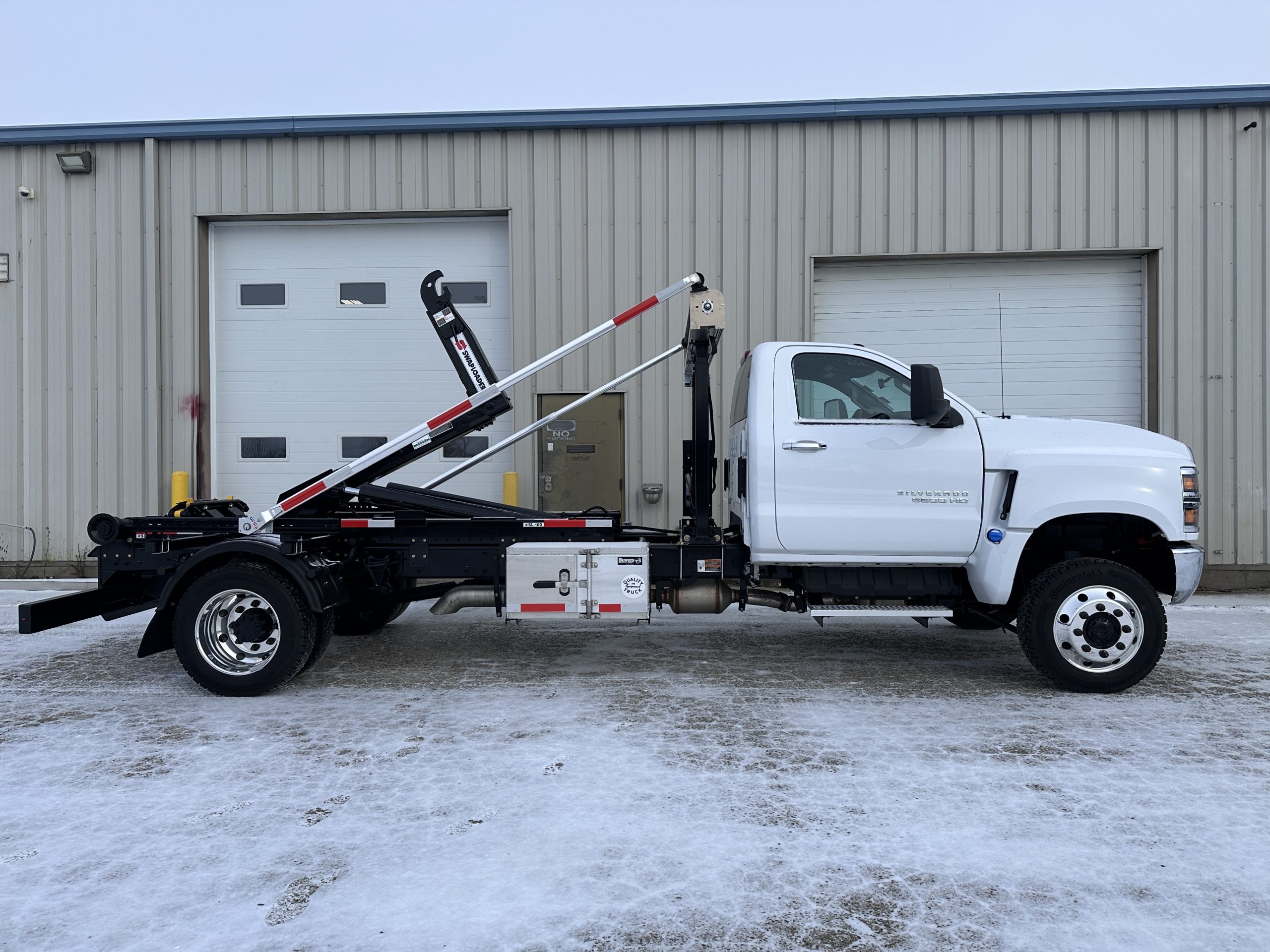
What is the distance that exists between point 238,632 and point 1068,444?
17.4 ft

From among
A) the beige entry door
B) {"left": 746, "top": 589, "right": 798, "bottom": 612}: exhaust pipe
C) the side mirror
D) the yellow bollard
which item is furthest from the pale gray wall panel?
the side mirror

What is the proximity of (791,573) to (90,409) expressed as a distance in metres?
9.52

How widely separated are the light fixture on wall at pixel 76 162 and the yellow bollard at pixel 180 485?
4101 millimetres

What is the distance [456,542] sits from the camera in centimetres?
570

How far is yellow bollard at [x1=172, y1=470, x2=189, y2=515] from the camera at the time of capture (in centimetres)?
1002

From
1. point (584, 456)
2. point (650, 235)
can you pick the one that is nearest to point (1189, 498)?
point (584, 456)

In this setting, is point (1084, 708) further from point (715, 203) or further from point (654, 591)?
point (715, 203)

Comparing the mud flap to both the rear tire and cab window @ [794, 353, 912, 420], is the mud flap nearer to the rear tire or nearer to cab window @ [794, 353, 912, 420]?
the rear tire

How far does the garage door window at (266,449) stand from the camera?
10477 millimetres

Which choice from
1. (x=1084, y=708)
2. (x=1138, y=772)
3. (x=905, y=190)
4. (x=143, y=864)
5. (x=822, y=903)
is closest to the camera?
(x=822, y=903)

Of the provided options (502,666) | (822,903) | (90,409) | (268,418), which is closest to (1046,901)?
(822,903)

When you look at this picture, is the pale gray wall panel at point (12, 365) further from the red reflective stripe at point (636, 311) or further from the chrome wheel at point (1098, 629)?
the chrome wheel at point (1098, 629)

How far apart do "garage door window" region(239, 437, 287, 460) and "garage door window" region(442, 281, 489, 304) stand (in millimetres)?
2905

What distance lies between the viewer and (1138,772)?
366 centimetres
